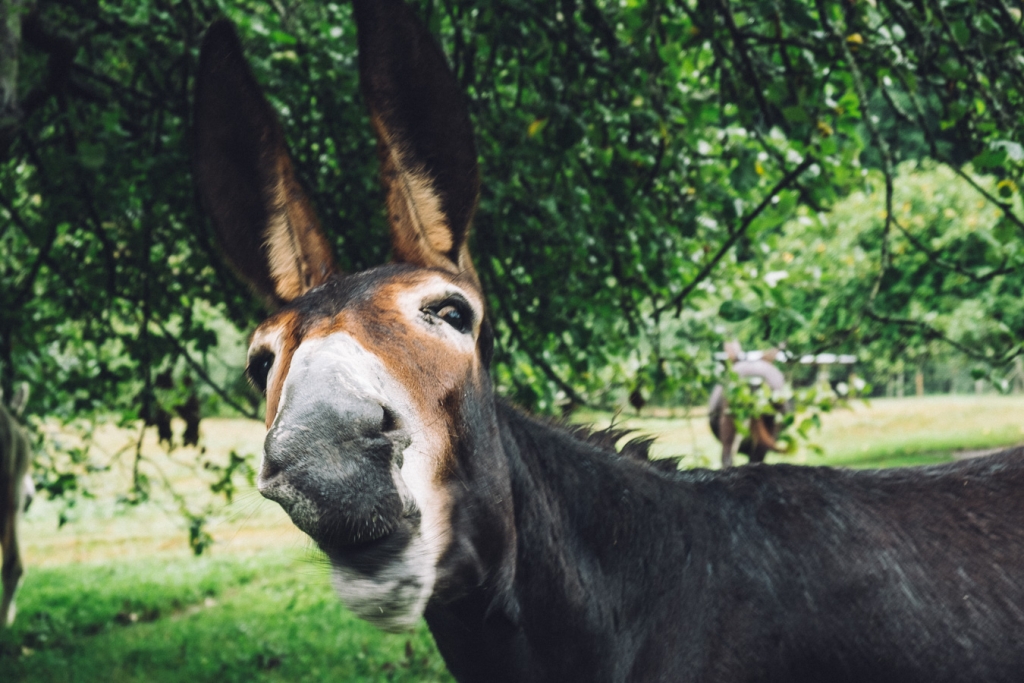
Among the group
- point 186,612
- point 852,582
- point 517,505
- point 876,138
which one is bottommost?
point 186,612

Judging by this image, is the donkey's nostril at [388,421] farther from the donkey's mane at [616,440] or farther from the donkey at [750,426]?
the donkey at [750,426]

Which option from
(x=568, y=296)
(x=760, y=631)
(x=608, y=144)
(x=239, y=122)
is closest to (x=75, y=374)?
(x=568, y=296)

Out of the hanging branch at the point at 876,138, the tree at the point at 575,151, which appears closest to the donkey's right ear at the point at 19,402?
the tree at the point at 575,151

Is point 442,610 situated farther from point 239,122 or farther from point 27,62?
point 27,62

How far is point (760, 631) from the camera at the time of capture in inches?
79.7

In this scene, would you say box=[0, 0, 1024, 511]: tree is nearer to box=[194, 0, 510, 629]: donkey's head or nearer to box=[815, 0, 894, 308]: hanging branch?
box=[815, 0, 894, 308]: hanging branch

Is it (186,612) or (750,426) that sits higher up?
(750,426)

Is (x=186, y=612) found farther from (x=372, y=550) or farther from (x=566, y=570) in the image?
(x=372, y=550)

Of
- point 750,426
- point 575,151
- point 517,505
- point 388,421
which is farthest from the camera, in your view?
point 750,426

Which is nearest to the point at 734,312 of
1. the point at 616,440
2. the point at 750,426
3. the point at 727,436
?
the point at 616,440

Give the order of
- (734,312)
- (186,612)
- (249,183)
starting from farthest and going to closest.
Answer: (186,612) < (734,312) < (249,183)

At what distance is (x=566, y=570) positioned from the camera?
202 centimetres

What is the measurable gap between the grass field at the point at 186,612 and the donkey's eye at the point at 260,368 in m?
0.25

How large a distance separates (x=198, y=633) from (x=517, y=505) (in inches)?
256
